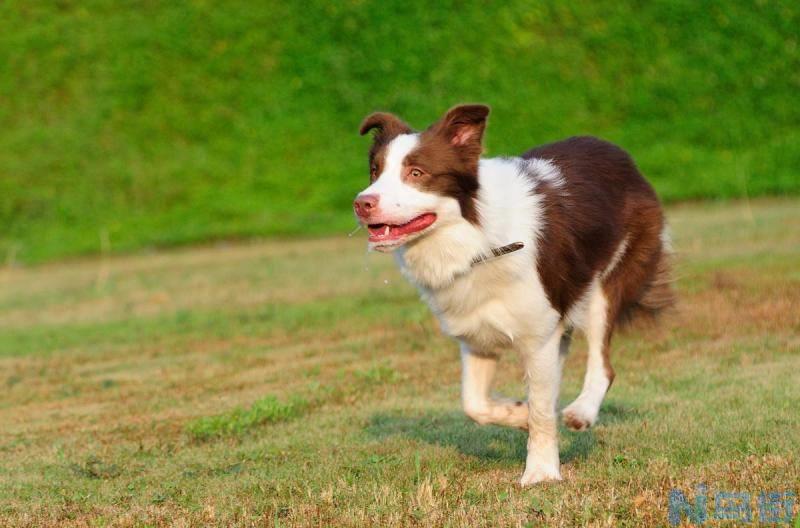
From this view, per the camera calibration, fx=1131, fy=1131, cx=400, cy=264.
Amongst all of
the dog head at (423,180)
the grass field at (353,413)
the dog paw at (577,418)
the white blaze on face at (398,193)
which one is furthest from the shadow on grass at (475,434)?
the white blaze on face at (398,193)

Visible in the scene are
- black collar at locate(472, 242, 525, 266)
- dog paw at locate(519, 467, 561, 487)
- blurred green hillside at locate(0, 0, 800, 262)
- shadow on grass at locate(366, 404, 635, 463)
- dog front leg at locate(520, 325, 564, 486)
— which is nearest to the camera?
black collar at locate(472, 242, 525, 266)

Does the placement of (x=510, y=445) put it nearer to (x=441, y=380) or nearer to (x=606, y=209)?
(x=606, y=209)

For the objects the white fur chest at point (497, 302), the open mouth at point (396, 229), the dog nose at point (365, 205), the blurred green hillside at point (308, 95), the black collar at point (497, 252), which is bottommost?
the blurred green hillside at point (308, 95)

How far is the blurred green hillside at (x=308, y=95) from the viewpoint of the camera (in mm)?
28453

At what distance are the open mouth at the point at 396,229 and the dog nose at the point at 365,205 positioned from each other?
109 mm

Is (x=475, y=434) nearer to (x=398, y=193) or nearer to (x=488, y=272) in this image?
(x=488, y=272)

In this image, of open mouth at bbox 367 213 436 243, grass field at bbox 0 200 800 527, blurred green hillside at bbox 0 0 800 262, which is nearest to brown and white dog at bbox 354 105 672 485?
open mouth at bbox 367 213 436 243

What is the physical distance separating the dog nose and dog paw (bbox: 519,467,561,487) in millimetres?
1795

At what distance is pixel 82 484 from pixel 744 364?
559 centimetres

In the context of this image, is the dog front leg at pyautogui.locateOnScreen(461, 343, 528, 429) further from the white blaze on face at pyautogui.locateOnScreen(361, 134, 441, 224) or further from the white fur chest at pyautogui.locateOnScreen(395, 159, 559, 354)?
the white blaze on face at pyautogui.locateOnScreen(361, 134, 441, 224)

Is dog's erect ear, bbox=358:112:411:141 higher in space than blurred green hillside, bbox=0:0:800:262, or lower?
higher

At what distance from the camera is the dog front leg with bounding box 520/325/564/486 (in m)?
6.48

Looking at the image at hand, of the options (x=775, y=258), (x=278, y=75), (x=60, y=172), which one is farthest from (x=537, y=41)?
(x=775, y=258)

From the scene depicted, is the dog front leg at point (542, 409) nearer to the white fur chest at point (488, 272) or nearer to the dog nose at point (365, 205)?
the white fur chest at point (488, 272)
